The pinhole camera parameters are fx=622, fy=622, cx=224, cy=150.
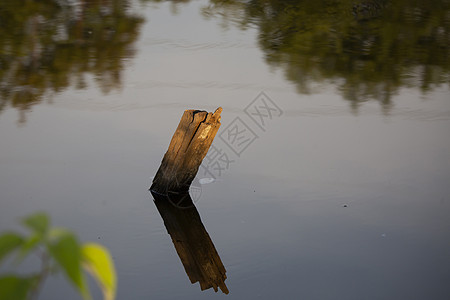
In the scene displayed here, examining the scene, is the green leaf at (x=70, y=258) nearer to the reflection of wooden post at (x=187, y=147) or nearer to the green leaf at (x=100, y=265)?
the green leaf at (x=100, y=265)

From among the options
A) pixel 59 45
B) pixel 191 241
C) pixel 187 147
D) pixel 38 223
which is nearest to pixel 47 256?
pixel 38 223

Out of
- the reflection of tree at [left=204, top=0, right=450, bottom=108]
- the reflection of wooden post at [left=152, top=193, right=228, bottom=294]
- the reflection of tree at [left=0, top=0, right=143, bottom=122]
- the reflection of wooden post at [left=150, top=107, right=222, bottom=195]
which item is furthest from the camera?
the reflection of tree at [left=204, top=0, right=450, bottom=108]

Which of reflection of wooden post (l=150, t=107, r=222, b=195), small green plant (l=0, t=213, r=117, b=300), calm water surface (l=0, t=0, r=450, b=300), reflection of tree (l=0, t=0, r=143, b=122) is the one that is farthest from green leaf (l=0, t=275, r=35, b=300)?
reflection of tree (l=0, t=0, r=143, b=122)

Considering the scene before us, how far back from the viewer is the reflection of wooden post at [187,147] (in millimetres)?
3441

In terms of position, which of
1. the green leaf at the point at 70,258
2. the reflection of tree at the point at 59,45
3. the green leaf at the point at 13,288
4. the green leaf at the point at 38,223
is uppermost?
the green leaf at the point at 38,223

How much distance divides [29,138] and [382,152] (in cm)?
249

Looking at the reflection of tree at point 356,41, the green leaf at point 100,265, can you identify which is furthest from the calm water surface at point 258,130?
the green leaf at point 100,265

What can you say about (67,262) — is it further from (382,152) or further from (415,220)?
(382,152)

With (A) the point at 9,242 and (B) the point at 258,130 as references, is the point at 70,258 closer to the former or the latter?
(A) the point at 9,242

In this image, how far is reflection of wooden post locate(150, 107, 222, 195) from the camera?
3.44 meters

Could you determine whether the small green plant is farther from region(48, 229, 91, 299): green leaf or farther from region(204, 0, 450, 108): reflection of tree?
region(204, 0, 450, 108): reflection of tree

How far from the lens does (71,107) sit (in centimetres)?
498

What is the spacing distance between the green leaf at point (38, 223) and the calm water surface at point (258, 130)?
2293 mm

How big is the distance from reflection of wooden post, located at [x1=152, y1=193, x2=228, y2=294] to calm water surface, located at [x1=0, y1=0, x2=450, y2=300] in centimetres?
5
